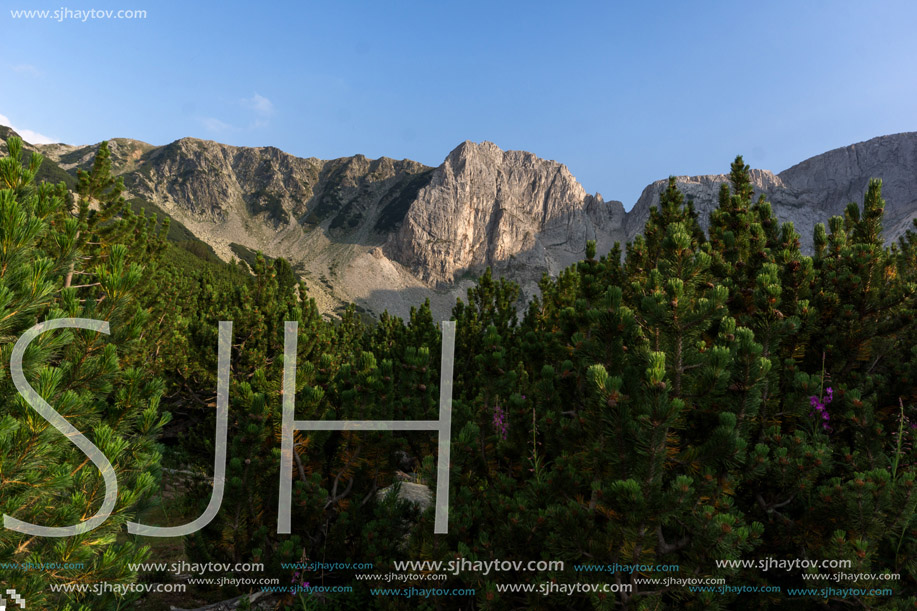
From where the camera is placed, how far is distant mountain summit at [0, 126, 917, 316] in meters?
146

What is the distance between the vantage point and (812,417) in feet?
14.1

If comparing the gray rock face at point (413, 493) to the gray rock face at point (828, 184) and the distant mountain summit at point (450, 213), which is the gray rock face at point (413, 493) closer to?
the distant mountain summit at point (450, 213)

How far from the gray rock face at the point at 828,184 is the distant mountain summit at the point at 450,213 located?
43 cm

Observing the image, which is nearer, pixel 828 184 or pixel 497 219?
pixel 828 184

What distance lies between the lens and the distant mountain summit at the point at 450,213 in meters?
146

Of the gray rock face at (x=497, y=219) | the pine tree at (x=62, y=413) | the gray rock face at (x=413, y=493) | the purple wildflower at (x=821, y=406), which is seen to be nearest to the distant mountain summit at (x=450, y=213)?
the gray rock face at (x=497, y=219)

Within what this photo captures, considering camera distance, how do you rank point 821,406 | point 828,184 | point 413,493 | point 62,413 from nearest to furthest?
1. point 62,413
2. point 821,406
3. point 413,493
4. point 828,184

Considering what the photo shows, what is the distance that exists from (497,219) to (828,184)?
415ft

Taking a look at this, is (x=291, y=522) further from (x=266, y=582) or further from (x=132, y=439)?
(x=132, y=439)

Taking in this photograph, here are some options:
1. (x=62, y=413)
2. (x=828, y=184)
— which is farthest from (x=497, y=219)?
(x=62, y=413)

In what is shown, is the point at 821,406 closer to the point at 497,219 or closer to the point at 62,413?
the point at 62,413

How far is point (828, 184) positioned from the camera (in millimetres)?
157000

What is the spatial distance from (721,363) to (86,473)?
5.15 meters

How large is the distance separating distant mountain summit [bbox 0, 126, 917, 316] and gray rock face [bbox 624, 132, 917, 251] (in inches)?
17.0
